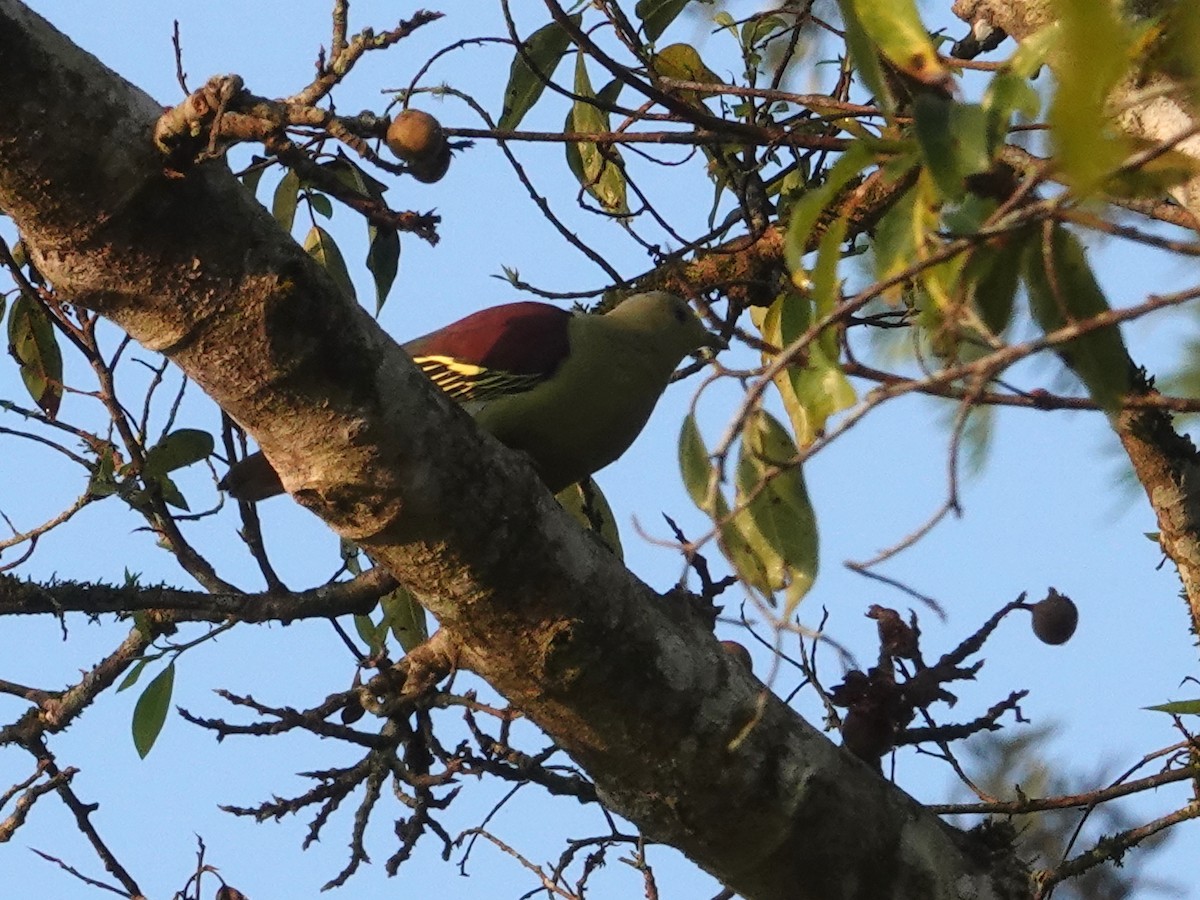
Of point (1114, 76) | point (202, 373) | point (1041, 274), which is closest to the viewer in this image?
point (1114, 76)

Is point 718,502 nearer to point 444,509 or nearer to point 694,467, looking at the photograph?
point 694,467

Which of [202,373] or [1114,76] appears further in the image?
[202,373]

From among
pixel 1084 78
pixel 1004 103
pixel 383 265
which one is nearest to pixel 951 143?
Result: pixel 1004 103

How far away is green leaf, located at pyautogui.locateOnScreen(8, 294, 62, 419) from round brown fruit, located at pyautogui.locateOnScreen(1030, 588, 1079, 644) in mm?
1825

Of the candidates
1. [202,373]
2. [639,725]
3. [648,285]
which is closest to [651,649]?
[639,725]

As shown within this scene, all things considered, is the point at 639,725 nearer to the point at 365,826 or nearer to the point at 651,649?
the point at 651,649

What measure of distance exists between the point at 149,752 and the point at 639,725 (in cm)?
99

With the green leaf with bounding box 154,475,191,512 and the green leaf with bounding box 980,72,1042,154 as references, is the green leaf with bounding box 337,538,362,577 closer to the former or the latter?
the green leaf with bounding box 154,475,191,512

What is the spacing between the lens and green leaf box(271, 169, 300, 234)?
3.03 meters

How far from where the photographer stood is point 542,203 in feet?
10.9

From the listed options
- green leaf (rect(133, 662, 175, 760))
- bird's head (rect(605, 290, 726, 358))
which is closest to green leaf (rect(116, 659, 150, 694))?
green leaf (rect(133, 662, 175, 760))

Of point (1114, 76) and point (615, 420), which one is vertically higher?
point (615, 420)

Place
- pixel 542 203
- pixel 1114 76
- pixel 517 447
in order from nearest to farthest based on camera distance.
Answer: pixel 1114 76, pixel 517 447, pixel 542 203

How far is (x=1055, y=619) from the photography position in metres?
2.58
